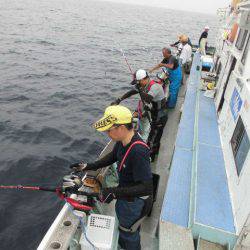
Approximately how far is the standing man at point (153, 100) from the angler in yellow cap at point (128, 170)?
3.22 m

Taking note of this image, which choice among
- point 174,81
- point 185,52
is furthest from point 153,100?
point 185,52

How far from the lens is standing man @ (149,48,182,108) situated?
9.09 meters

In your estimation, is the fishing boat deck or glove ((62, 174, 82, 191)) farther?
the fishing boat deck

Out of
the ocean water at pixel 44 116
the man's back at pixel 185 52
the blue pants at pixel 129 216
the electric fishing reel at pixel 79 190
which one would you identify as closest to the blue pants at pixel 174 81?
the ocean water at pixel 44 116

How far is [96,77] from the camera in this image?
20.2 m

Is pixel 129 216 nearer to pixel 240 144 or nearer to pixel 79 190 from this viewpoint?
pixel 79 190

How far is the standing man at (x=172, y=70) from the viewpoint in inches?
358

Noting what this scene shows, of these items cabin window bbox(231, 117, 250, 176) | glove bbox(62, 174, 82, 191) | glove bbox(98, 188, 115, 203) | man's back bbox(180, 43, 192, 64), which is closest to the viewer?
glove bbox(98, 188, 115, 203)

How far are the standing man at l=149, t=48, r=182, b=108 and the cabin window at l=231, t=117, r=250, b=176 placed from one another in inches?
158

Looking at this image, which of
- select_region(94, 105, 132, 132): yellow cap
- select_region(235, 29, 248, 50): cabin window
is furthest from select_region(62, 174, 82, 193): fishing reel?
select_region(235, 29, 248, 50): cabin window

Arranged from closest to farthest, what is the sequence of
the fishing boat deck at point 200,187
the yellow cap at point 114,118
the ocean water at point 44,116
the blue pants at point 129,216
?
the yellow cap at point 114,118, the blue pants at point 129,216, the fishing boat deck at point 200,187, the ocean water at point 44,116

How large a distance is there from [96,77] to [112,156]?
1657 cm

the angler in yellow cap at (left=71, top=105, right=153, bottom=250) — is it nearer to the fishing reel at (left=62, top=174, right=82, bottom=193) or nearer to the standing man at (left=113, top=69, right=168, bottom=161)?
the fishing reel at (left=62, top=174, right=82, bottom=193)

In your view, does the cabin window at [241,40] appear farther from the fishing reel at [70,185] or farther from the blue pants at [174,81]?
the fishing reel at [70,185]
